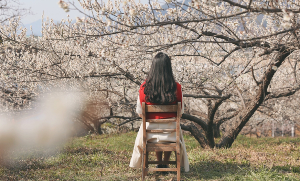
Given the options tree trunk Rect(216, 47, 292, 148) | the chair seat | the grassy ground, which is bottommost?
the grassy ground

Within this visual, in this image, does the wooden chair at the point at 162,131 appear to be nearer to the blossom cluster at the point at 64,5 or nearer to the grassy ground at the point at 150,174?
the grassy ground at the point at 150,174

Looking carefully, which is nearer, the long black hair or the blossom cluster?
the blossom cluster

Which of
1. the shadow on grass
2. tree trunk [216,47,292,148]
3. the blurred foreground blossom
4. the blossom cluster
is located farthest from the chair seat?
the blurred foreground blossom

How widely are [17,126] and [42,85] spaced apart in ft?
5.96

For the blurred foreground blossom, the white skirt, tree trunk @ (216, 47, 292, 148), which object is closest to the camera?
the white skirt

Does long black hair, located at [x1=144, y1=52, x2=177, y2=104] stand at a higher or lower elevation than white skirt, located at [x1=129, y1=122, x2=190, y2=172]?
higher

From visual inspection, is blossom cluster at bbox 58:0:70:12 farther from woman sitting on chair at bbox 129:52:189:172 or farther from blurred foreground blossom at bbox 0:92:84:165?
blurred foreground blossom at bbox 0:92:84:165

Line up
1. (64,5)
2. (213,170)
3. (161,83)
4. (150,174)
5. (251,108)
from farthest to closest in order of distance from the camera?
(251,108), (213,170), (150,174), (161,83), (64,5)

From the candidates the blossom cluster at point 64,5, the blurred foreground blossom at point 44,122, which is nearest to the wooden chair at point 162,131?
the blossom cluster at point 64,5

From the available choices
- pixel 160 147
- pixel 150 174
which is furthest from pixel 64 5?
pixel 150 174

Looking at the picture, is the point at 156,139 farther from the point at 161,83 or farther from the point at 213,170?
the point at 213,170

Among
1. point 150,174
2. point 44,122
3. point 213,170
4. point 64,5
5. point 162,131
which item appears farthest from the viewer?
point 44,122

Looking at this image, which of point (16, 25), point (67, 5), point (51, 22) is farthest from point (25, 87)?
point (67, 5)

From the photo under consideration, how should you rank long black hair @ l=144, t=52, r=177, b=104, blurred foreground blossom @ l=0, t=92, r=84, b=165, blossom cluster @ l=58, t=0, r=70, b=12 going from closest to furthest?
blossom cluster @ l=58, t=0, r=70, b=12 → long black hair @ l=144, t=52, r=177, b=104 → blurred foreground blossom @ l=0, t=92, r=84, b=165
